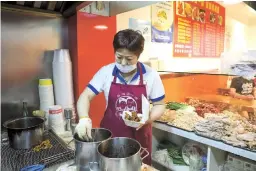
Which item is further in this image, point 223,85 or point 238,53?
point 223,85

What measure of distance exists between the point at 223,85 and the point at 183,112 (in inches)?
15.5

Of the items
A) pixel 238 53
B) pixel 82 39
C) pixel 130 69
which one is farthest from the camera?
pixel 82 39

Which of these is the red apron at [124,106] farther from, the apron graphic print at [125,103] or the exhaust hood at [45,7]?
the exhaust hood at [45,7]

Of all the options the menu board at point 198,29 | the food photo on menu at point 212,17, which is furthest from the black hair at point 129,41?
the food photo on menu at point 212,17

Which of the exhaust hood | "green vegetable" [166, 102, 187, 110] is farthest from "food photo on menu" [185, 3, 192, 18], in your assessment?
the exhaust hood

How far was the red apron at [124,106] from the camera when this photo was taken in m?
1.33

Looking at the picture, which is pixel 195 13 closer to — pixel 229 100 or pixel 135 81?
pixel 229 100

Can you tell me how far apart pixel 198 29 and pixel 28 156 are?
3.03 meters

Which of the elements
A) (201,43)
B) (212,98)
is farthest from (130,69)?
(201,43)

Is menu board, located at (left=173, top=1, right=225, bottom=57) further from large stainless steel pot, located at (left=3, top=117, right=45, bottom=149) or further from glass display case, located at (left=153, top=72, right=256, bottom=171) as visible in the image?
large stainless steel pot, located at (left=3, top=117, right=45, bottom=149)

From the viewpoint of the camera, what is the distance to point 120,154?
0.93 meters

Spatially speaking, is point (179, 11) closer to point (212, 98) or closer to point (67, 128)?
point (212, 98)

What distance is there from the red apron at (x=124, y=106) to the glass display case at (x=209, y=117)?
1.08ft

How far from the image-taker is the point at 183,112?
168 cm
